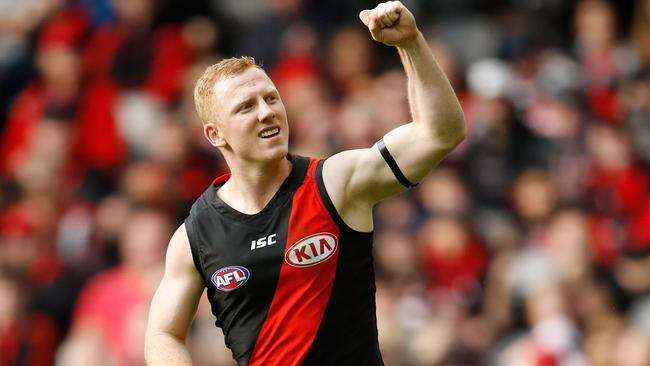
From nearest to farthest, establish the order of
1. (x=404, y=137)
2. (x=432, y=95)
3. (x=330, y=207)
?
(x=432, y=95)
(x=404, y=137)
(x=330, y=207)

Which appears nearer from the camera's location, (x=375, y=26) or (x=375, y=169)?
(x=375, y=26)

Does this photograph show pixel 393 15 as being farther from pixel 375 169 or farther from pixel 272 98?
pixel 272 98

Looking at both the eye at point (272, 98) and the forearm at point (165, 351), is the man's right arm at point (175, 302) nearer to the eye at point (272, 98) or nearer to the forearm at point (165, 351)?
the forearm at point (165, 351)

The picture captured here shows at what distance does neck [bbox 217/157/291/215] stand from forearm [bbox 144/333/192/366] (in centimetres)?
65

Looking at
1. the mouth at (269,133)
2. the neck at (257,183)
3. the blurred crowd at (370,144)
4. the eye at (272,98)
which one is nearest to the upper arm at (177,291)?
the neck at (257,183)

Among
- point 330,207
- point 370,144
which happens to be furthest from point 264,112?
point 370,144

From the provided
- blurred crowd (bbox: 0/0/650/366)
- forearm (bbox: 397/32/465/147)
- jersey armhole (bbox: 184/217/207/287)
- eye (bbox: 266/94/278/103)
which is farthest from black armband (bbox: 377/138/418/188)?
blurred crowd (bbox: 0/0/650/366)

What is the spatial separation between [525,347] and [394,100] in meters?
2.90

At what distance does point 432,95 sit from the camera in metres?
5.27

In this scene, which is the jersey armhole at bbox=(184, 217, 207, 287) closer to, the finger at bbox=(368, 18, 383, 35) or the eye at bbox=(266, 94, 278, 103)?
the eye at bbox=(266, 94, 278, 103)

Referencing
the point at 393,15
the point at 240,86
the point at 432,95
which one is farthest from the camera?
the point at 240,86

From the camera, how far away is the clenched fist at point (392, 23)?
16.8ft

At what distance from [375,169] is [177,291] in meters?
1.05

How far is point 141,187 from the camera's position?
1130 centimetres
